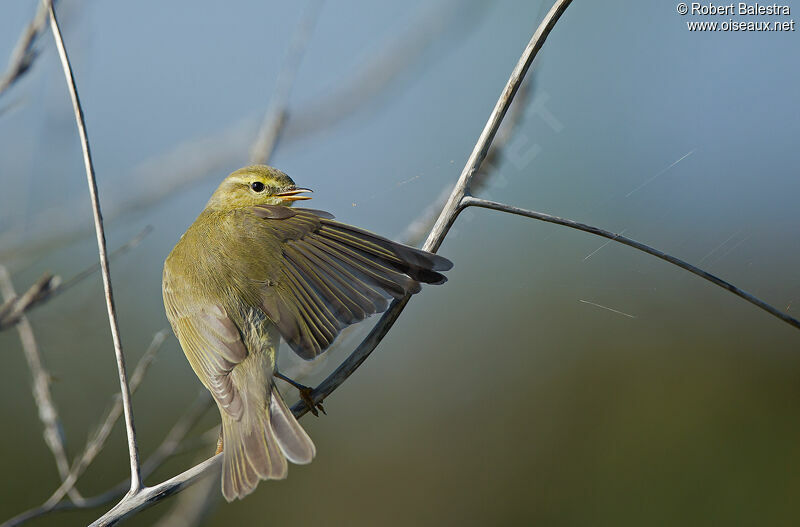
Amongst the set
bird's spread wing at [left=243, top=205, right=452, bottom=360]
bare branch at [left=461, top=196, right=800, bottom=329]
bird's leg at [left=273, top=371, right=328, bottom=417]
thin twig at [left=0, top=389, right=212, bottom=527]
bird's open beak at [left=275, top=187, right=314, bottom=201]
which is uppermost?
bird's open beak at [left=275, top=187, right=314, bottom=201]

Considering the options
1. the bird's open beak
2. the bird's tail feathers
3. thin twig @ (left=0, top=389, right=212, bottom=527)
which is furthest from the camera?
the bird's open beak

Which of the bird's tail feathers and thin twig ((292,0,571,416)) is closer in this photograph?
thin twig ((292,0,571,416))

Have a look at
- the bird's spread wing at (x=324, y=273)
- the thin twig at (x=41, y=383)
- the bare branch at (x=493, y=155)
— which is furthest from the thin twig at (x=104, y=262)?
the bare branch at (x=493, y=155)

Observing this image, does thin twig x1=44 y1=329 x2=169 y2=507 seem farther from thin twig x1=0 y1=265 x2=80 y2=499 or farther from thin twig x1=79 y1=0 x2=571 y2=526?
thin twig x1=79 y1=0 x2=571 y2=526

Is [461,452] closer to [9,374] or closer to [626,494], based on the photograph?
[626,494]

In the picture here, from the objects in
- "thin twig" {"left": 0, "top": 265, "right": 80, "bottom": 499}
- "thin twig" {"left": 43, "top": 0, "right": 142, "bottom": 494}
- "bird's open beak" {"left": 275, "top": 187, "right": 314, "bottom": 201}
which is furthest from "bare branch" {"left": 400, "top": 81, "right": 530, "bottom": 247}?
"thin twig" {"left": 0, "top": 265, "right": 80, "bottom": 499}

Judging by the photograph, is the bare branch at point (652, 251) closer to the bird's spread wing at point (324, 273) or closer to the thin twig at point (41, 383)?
the bird's spread wing at point (324, 273)

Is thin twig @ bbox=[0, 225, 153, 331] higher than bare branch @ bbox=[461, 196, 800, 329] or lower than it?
lower
